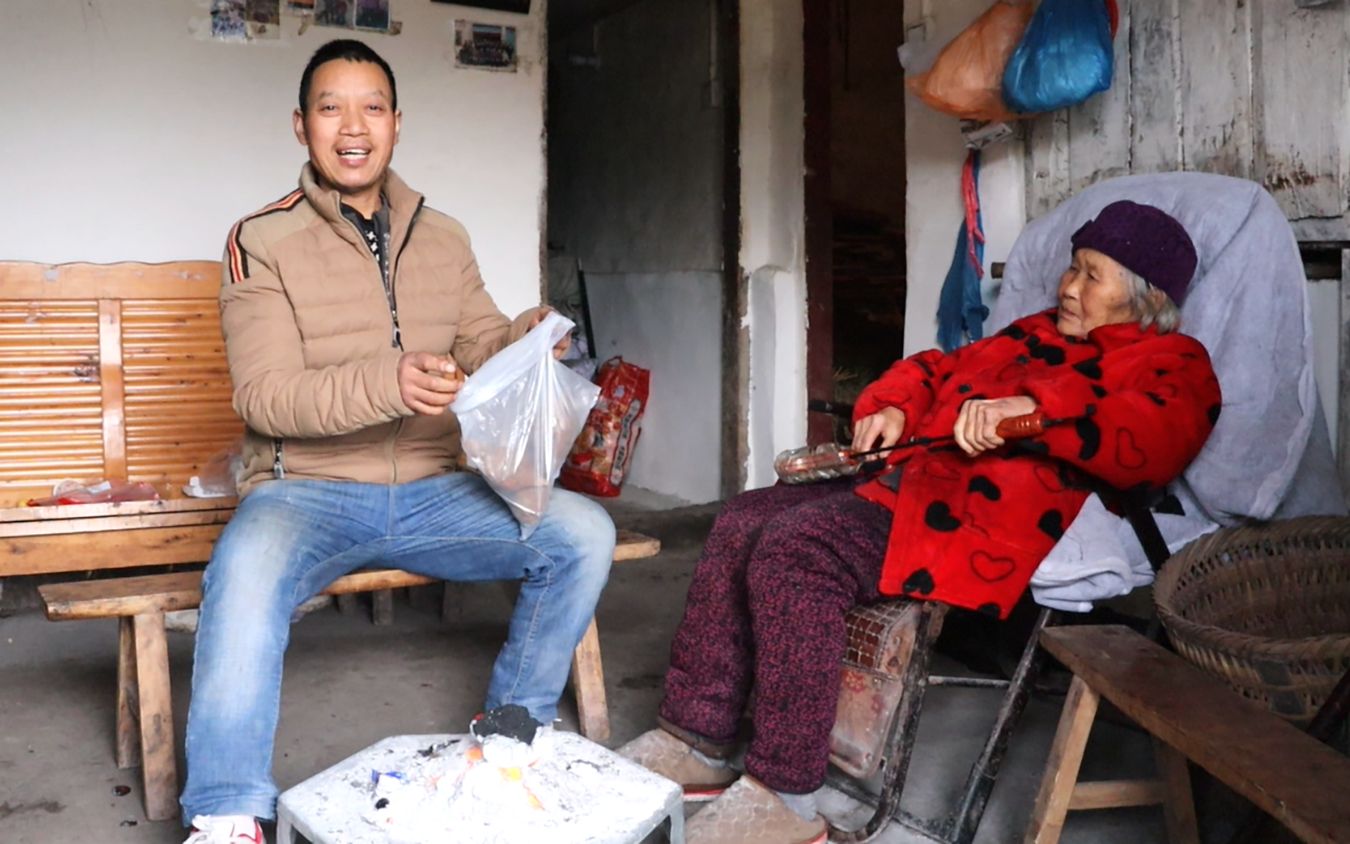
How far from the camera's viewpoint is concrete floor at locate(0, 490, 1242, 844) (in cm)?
246

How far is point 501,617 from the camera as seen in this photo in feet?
12.8

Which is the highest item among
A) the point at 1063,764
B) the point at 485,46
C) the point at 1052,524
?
the point at 485,46

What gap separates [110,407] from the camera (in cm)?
373

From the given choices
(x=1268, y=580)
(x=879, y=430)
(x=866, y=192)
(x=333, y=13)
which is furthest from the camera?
(x=866, y=192)

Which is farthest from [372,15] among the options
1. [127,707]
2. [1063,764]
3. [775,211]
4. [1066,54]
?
→ [1063,764]

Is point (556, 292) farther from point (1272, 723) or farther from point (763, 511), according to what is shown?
point (1272, 723)

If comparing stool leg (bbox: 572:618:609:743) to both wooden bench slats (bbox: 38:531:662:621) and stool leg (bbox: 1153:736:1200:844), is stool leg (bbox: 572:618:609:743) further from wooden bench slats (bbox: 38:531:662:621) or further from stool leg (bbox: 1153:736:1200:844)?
stool leg (bbox: 1153:736:1200:844)

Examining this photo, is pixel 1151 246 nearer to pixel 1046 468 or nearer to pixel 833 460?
pixel 1046 468

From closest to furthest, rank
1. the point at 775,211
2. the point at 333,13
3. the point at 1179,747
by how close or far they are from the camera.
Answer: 1. the point at 1179,747
2. the point at 333,13
3. the point at 775,211

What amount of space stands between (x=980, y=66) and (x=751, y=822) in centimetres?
204

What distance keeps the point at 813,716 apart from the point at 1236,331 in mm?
1137

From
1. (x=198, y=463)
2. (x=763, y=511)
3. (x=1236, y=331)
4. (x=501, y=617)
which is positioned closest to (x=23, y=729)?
(x=198, y=463)

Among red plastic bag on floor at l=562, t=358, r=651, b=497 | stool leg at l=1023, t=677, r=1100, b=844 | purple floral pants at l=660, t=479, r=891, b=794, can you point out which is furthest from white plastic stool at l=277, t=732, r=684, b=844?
red plastic bag on floor at l=562, t=358, r=651, b=497

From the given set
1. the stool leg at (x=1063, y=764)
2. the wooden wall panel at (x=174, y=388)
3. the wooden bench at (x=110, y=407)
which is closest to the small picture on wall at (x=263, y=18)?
the wooden bench at (x=110, y=407)
